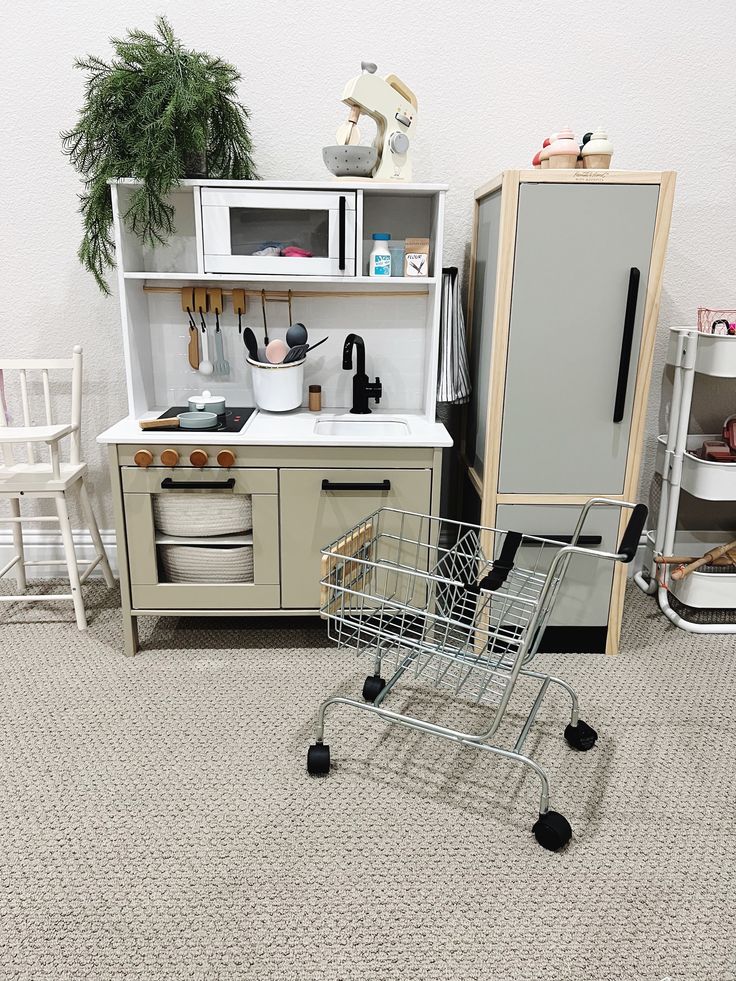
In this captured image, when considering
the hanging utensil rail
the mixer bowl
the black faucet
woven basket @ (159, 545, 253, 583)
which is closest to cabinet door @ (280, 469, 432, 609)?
woven basket @ (159, 545, 253, 583)

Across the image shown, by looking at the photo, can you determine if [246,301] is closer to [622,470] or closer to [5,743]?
[622,470]

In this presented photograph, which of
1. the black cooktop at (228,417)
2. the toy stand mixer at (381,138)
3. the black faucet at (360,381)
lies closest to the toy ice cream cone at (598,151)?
the toy stand mixer at (381,138)

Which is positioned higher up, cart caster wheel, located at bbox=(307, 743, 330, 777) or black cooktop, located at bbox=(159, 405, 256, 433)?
black cooktop, located at bbox=(159, 405, 256, 433)

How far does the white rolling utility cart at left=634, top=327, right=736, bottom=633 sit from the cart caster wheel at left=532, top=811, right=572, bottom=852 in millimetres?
1330

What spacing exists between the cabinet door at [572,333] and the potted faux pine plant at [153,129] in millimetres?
1033

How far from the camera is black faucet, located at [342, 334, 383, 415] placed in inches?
109

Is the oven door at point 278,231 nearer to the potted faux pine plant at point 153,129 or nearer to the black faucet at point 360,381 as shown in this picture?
the potted faux pine plant at point 153,129

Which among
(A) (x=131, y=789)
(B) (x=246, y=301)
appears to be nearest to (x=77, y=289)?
(B) (x=246, y=301)

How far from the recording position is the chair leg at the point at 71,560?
2.70m

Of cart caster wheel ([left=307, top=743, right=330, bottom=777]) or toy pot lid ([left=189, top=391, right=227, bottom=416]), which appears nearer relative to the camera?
cart caster wheel ([left=307, top=743, right=330, bottom=777])

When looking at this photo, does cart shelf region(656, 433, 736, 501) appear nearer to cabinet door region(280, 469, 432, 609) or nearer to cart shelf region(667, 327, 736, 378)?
cart shelf region(667, 327, 736, 378)

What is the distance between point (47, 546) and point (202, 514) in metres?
1.09

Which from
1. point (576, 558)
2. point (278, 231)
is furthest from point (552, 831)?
point (278, 231)

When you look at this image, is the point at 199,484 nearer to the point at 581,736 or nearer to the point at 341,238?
the point at 341,238
